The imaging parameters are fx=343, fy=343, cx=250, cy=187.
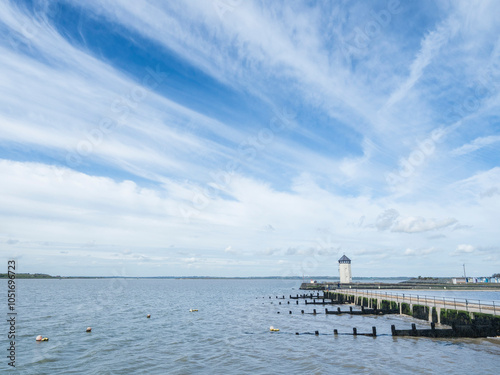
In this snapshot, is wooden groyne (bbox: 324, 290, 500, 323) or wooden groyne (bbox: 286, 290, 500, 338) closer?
wooden groyne (bbox: 286, 290, 500, 338)

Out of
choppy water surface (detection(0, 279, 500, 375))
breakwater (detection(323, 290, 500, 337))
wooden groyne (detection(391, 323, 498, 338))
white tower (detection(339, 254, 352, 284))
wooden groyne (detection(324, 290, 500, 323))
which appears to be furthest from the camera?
white tower (detection(339, 254, 352, 284))

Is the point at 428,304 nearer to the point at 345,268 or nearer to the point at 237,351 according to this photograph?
the point at 237,351

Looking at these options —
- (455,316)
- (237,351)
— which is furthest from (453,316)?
(237,351)

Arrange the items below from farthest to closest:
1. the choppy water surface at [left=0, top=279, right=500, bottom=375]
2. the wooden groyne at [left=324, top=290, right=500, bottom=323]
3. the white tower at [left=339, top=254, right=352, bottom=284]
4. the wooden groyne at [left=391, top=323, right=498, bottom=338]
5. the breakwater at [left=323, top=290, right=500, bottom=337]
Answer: the white tower at [left=339, top=254, right=352, bottom=284] → the wooden groyne at [left=324, top=290, right=500, bottom=323] → the breakwater at [left=323, top=290, right=500, bottom=337] → the wooden groyne at [left=391, top=323, right=498, bottom=338] → the choppy water surface at [left=0, top=279, right=500, bottom=375]

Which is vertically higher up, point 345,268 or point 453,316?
point 345,268

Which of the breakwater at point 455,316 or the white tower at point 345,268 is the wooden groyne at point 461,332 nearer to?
the breakwater at point 455,316

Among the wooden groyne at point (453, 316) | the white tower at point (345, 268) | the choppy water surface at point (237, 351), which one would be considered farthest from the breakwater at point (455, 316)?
the white tower at point (345, 268)

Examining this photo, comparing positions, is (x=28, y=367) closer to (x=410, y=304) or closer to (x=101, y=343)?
(x=101, y=343)

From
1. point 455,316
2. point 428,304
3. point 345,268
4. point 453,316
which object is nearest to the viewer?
point 455,316

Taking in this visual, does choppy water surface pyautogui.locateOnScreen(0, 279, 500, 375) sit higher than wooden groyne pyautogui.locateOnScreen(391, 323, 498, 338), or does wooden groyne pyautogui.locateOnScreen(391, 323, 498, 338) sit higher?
wooden groyne pyautogui.locateOnScreen(391, 323, 498, 338)

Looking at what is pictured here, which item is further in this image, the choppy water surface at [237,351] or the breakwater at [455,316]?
the breakwater at [455,316]

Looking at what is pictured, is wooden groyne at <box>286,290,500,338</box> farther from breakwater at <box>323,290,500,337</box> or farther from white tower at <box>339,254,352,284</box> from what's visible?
white tower at <box>339,254,352,284</box>

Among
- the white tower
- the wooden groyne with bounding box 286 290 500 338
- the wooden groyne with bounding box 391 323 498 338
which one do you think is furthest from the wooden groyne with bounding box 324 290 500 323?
the white tower

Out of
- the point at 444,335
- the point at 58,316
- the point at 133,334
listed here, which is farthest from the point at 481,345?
the point at 58,316
